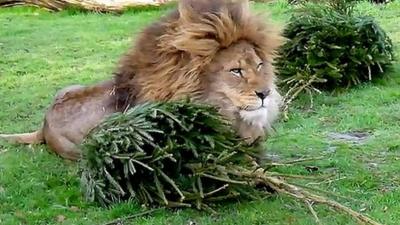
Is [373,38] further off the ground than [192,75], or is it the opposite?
[192,75]

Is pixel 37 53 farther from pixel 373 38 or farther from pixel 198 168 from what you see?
pixel 198 168

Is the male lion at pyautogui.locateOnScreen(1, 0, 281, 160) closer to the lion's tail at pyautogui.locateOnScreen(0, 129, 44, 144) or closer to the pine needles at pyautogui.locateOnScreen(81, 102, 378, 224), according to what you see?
the pine needles at pyautogui.locateOnScreen(81, 102, 378, 224)

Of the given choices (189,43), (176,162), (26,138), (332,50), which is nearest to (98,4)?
(332,50)

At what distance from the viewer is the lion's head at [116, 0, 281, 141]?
4.94 m

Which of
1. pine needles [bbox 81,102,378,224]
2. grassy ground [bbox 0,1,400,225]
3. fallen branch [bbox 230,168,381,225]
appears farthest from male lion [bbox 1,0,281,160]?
grassy ground [bbox 0,1,400,225]

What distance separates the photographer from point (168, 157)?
482cm

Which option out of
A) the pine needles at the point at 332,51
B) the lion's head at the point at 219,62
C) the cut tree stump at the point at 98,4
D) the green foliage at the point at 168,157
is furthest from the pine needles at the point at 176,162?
the cut tree stump at the point at 98,4

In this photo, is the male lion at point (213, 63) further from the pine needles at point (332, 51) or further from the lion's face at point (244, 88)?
the pine needles at point (332, 51)

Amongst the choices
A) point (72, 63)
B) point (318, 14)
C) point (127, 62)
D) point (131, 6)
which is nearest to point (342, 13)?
point (318, 14)

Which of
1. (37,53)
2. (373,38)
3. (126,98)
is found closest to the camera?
(126,98)

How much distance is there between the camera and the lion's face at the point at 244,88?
16.1ft

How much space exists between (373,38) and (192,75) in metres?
4.09

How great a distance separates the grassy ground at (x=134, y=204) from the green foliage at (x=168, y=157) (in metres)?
0.10

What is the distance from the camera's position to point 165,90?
515 centimetres
